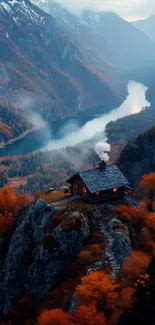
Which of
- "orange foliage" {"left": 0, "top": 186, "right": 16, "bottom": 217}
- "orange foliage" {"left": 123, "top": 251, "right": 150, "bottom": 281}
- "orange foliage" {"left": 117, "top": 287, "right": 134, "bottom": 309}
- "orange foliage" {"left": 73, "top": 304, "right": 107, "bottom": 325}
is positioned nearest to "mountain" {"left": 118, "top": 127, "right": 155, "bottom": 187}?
"orange foliage" {"left": 0, "top": 186, "right": 16, "bottom": 217}

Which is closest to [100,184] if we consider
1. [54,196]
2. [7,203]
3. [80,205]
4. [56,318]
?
[80,205]

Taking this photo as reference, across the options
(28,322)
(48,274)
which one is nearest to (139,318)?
(28,322)

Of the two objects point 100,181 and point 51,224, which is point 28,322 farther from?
point 100,181

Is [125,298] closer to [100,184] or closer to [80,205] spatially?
[80,205]

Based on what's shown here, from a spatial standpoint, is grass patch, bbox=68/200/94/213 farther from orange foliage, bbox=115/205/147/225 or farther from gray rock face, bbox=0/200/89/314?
orange foliage, bbox=115/205/147/225

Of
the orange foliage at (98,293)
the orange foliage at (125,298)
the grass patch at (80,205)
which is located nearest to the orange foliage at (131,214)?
the grass patch at (80,205)

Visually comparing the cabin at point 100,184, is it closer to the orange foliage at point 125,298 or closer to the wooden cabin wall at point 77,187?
the wooden cabin wall at point 77,187
